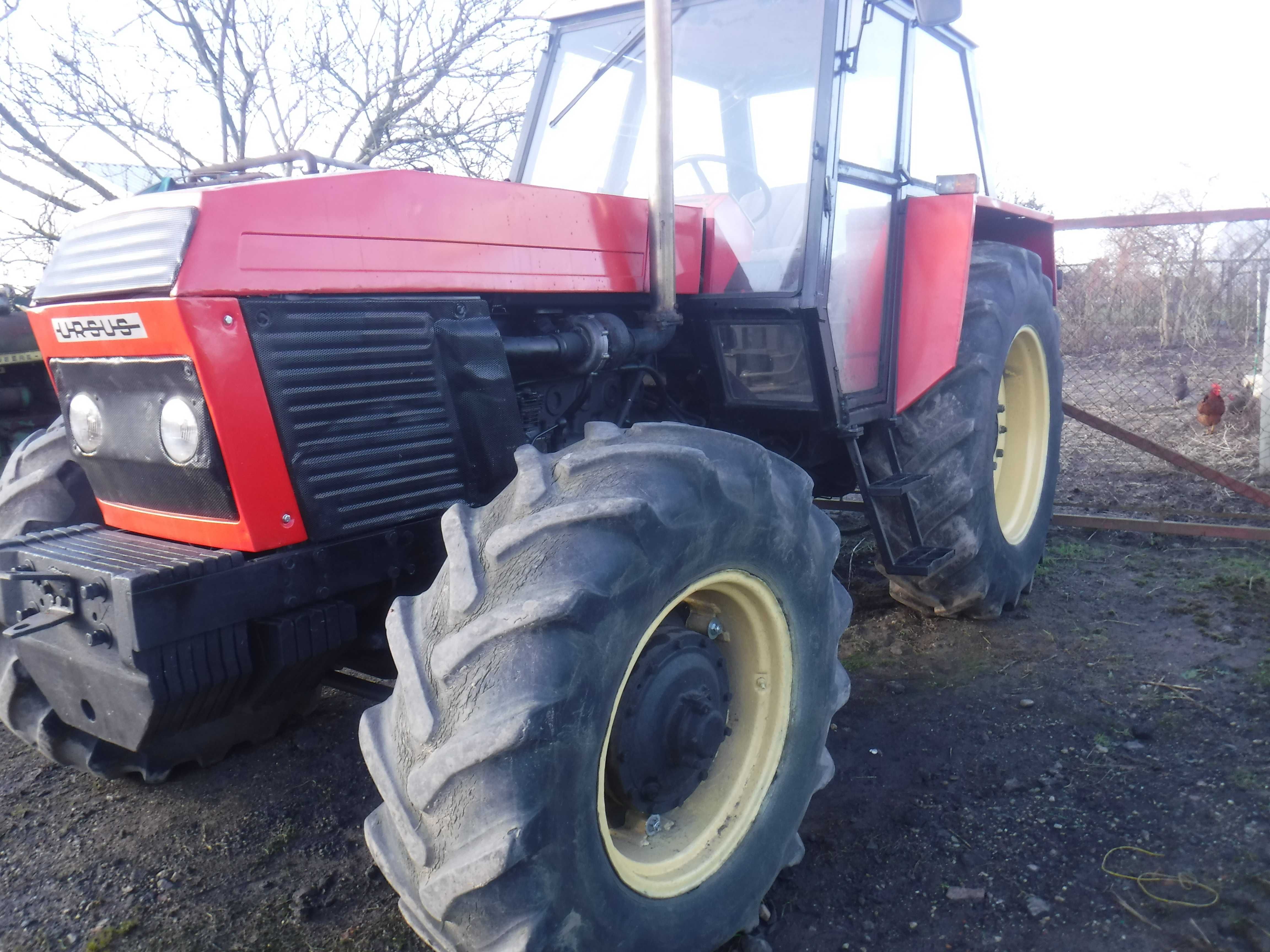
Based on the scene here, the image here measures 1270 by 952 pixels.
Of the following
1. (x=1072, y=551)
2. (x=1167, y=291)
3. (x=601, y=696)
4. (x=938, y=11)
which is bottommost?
(x=1072, y=551)

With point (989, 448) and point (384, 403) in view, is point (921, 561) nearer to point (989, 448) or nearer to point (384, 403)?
point (989, 448)

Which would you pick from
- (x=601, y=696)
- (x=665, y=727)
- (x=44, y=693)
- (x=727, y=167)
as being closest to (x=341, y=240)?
(x=601, y=696)

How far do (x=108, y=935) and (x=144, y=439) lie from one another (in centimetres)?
112

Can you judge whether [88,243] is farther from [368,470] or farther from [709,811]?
[709,811]

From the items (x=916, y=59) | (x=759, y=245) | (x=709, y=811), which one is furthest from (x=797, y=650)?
(x=916, y=59)

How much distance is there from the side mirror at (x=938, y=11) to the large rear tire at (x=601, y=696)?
1.57 meters

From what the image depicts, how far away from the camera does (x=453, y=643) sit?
1.65 metres

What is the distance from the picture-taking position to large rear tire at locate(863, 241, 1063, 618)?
3.38 m

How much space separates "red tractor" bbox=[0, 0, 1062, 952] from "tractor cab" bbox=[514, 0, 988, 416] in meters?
0.01

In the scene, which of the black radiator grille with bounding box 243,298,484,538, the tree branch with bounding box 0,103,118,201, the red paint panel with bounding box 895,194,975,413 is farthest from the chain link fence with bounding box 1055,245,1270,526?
the tree branch with bounding box 0,103,118,201

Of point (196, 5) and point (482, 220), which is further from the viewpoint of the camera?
point (196, 5)

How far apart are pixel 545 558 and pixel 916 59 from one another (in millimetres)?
2685

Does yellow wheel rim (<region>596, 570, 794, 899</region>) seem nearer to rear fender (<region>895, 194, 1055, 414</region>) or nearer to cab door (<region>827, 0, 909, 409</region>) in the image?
cab door (<region>827, 0, 909, 409</region>)

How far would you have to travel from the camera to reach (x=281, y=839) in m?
2.57
